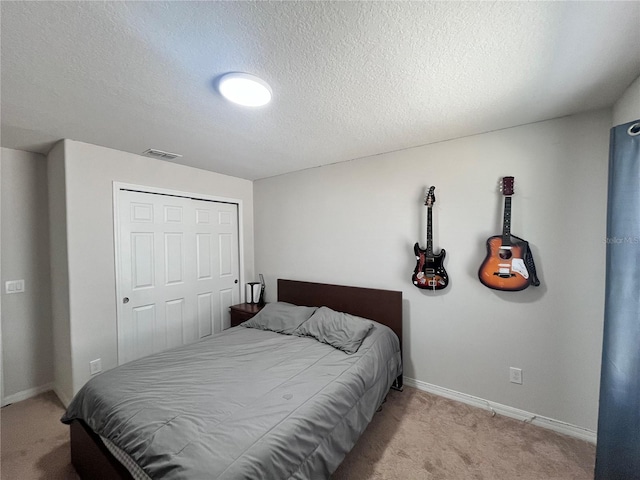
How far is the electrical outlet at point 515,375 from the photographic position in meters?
2.00

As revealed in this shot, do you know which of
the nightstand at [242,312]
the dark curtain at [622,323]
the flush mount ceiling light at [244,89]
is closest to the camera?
the dark curtain at [622,323]

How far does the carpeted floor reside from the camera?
155 centimetres

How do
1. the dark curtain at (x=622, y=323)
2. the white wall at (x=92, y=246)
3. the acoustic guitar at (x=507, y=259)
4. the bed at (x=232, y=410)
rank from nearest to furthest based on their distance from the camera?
the bed at (x=232, y=410)
the dark curtain at (x=622, y=323)
the acoustic guitar at (x=507, y=259)
the white wall at (x=92, y=246)

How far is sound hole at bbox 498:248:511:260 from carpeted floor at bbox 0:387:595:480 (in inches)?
49.0

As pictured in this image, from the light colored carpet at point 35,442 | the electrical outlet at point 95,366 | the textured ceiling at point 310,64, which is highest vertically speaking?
the textured ceiling at point 310,64

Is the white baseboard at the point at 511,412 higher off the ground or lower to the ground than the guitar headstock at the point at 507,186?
lower

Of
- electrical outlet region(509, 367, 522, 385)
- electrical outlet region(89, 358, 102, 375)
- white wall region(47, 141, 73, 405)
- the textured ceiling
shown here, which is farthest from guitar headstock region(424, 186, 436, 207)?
electrical outlet region(89, 358, 102, 375)

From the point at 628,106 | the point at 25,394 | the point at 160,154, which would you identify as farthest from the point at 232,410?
the point at 628,106

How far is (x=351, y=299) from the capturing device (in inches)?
106

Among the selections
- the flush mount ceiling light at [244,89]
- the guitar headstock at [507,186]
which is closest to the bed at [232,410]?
the guitar headstock at [507,186]

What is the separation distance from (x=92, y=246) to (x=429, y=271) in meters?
2.94

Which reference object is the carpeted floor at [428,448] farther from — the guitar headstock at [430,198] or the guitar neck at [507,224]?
the guitar headstock at [430,198]

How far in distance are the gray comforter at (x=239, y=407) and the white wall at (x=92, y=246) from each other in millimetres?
814

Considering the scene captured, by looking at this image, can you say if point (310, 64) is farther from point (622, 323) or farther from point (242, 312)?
point (242, 312)
